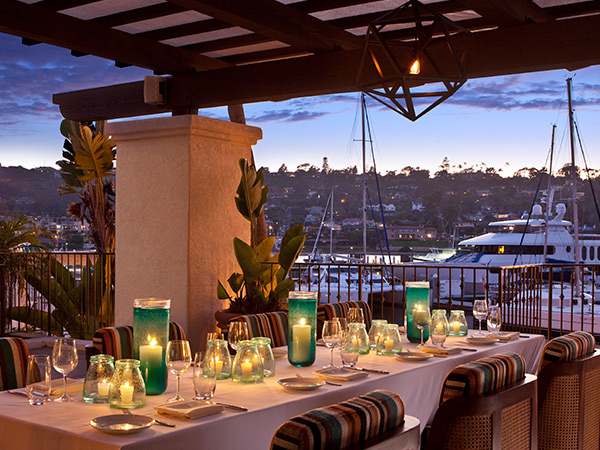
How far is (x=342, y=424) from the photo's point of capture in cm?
170

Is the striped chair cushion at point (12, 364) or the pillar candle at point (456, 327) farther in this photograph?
the pillar candle at point (456, 327)

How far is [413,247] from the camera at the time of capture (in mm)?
25297

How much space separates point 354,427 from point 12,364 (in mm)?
1852

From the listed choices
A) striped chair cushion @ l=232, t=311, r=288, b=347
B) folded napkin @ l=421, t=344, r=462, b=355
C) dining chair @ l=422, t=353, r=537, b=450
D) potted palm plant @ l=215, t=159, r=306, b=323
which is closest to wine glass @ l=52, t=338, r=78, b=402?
dining chair @ l=422, t=353, r=537, b=450

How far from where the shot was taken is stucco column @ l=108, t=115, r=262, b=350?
612 cm

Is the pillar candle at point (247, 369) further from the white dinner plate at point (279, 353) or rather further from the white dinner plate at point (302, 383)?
the white dinner plate at point (279, 353)

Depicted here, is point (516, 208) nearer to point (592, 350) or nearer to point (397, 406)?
point (592, 350)

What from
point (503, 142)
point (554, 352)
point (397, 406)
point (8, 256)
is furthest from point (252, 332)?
point (503, 142)

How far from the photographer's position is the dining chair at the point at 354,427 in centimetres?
163

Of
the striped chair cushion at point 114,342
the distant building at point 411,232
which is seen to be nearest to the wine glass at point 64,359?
the striped chair cushion at point 114,342

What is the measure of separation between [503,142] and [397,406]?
26808mm

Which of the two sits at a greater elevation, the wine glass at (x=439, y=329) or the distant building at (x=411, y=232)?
the distant building at (x=411, y=232)

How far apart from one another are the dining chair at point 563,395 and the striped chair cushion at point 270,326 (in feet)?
5.72

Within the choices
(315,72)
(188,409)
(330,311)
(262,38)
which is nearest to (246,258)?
(330,311)
